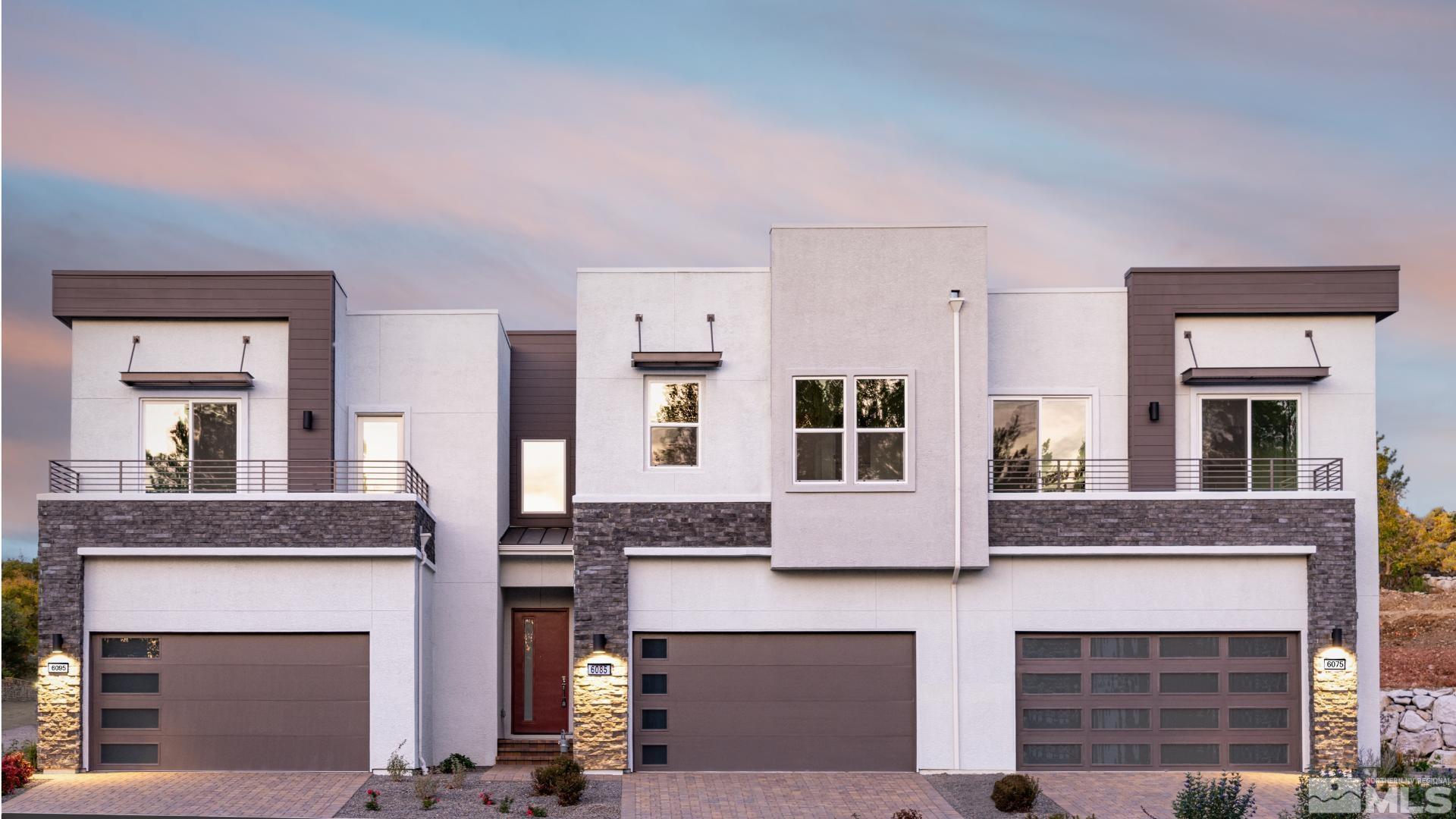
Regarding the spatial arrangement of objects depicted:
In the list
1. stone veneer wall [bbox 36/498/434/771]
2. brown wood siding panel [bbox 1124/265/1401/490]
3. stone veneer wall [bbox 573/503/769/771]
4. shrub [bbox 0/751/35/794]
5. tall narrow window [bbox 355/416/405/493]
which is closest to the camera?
shrub [bbox 0/751/35/794]

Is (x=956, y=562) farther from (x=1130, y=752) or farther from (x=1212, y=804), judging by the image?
(x=1212, y=804)

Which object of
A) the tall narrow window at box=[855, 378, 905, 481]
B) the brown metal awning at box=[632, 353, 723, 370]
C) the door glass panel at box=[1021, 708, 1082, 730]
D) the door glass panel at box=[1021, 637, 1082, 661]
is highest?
the brown metal awning at box=[632, 353, 723, 370]

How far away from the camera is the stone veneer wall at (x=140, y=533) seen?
675 inches

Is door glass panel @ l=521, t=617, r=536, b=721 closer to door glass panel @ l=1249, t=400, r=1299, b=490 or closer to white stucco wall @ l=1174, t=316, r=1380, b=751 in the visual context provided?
white stucco wall @ l=1174, t=316, r=1380, b=751

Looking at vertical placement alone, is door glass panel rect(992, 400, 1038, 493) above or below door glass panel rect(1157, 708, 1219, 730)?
above

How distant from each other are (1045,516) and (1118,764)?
3784mm

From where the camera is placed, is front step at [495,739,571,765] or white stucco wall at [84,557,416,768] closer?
white stucco wall at [84,557,416,768]

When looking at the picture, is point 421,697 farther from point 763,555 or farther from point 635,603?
point 763,555

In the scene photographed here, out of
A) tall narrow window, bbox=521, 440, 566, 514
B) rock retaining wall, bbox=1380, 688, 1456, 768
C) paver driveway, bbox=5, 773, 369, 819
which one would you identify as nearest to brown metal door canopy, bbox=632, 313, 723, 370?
tall narrow window, bbox=521, 440, 566, 514

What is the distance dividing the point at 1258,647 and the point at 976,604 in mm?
4248

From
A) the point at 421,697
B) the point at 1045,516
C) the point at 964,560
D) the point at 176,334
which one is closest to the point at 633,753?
the point at 421,697

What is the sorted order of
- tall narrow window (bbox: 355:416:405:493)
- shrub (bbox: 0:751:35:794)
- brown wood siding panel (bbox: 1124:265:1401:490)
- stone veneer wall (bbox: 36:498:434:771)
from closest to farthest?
1. shrub (bbox: 0:751:35:794)
2. stone veneer wall (bbox: 36:498:434:771)
3. brown wood siding panel (bbox: 1124:265:1401:490)
4. tall narrow window (bbox: 355:416:405:493)

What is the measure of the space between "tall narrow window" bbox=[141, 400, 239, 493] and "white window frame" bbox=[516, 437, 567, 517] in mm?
4621

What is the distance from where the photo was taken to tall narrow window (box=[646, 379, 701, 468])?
61.2ft
